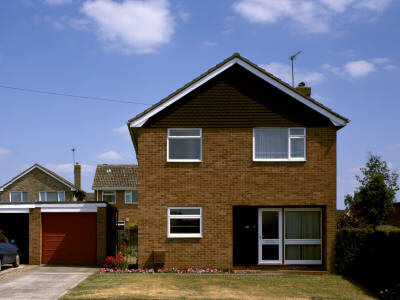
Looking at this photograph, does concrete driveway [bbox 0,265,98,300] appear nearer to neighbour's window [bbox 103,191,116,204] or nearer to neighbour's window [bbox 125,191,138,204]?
neighbour's window [bbox 125,191,138,204]

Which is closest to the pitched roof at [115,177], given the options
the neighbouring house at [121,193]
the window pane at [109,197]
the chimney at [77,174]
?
the neighbouring house at [121,193]

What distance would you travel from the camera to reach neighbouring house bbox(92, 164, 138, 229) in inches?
1773

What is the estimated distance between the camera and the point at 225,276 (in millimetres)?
17969

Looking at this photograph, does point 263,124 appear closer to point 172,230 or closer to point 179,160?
point 179,160

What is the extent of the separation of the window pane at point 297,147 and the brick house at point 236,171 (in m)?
0.04

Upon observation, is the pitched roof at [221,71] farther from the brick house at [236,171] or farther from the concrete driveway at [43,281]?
the concrete driveway at [43,281]

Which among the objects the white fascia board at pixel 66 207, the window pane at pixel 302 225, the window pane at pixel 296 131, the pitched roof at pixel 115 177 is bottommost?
the window pane at pixel 302 225

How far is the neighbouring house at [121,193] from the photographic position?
45.0 m

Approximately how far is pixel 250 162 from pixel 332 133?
3.41 m

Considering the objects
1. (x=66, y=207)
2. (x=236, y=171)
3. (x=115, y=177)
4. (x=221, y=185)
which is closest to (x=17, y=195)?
(x=115, y=177)

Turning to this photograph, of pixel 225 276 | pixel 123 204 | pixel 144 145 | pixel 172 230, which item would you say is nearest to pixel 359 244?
pixel 225 276

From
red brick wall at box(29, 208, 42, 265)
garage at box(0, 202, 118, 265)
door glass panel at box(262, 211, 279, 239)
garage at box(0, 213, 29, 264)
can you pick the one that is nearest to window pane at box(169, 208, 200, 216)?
door glass panel at box(262, 211, 279, 239)

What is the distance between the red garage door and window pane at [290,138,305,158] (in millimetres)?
9026

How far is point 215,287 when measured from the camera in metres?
15.5
